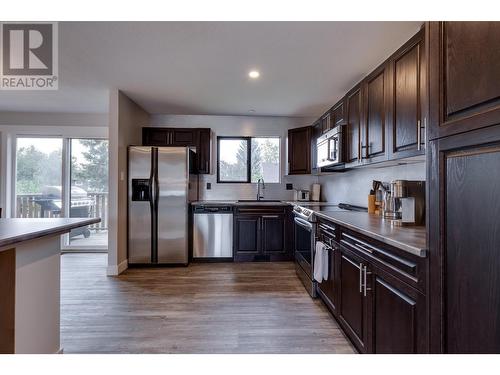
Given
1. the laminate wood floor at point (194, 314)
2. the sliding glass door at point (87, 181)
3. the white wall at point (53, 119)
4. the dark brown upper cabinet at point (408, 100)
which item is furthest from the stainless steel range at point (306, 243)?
the white wall at point (53, 119)

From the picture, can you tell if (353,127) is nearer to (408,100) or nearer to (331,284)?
(408,100)

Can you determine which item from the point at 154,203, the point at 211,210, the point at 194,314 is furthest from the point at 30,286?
the point at 211,210

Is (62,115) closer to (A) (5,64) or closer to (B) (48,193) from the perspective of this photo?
(B) (48,193)

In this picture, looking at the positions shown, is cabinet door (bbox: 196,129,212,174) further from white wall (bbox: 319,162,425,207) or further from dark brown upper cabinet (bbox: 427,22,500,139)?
dark brown upper cabinet (bbox: 427,22,500,139)

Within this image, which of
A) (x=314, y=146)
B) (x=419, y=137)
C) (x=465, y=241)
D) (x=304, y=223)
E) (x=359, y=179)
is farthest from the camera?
(x=314, y=146)

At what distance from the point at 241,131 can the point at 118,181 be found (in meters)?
2.19

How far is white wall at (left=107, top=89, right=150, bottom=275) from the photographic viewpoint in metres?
3.48

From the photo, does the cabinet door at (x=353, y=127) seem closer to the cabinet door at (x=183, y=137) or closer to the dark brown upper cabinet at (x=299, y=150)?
the dark brown upper cabinet at (x=299, y=150)

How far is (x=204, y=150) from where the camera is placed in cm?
443

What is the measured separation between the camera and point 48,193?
4641 mm

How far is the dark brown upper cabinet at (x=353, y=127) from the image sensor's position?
2598mm

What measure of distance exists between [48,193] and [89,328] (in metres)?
3.44

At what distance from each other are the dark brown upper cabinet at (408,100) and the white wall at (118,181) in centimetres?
317
